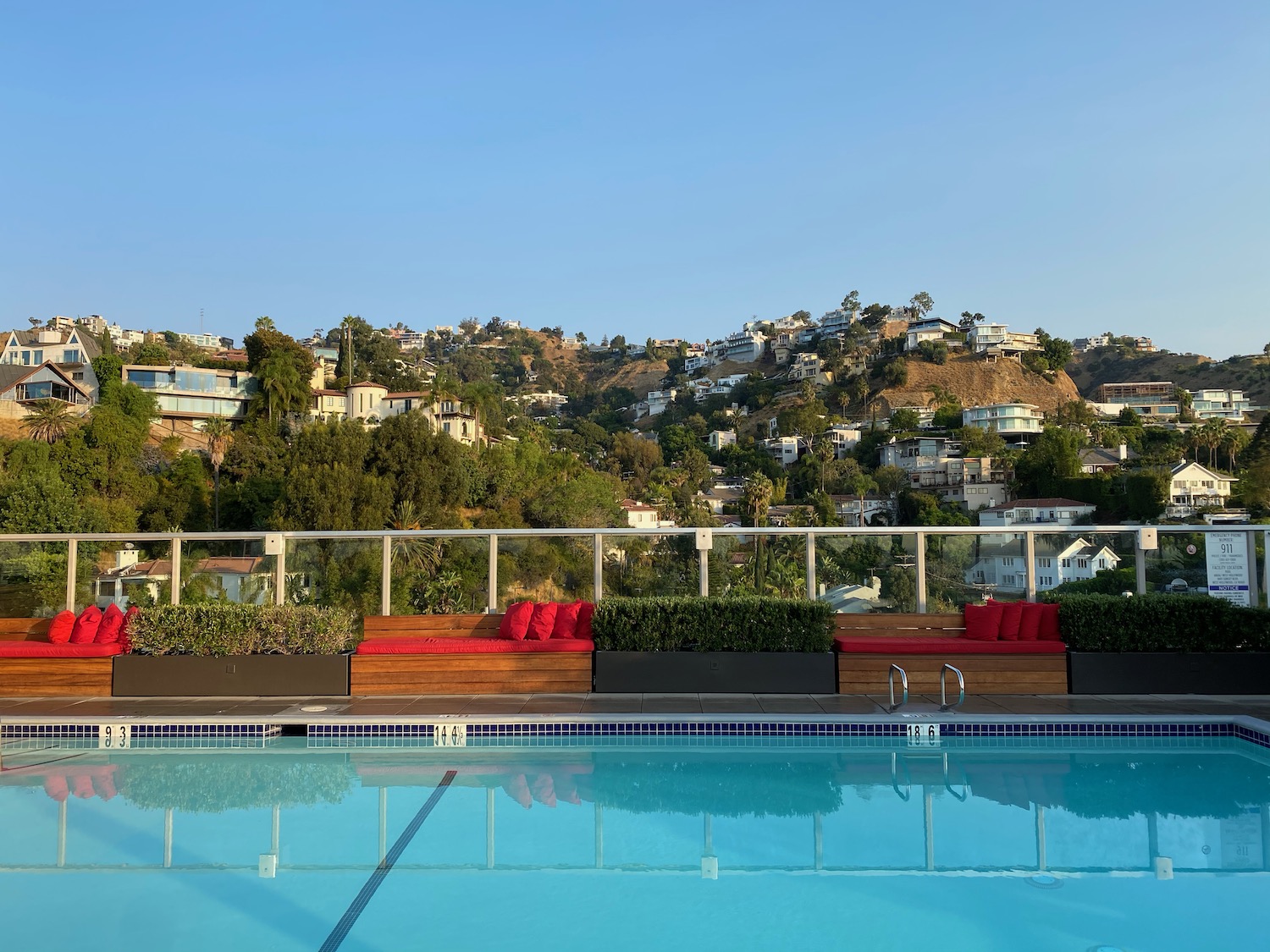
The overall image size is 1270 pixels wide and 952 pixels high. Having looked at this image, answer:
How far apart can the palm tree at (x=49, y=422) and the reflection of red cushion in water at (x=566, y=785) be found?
46830 mm

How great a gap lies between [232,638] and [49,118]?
22.8 metres

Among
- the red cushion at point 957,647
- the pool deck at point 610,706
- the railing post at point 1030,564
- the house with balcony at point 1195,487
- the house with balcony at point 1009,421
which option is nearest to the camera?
the pool deck at point 610,706

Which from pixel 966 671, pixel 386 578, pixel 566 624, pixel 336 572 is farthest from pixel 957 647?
pixel 336 572

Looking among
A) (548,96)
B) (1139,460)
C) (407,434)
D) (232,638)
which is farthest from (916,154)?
(1139,460)

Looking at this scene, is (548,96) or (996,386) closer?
(548,96)

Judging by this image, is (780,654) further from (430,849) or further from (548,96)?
(548,96)

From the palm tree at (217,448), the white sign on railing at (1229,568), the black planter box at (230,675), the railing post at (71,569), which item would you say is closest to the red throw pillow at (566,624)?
the black planter box at (230,675)

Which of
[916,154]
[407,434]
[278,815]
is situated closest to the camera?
[278,815]

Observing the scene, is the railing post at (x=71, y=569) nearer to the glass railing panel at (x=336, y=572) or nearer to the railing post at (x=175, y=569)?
the railing post at (x=175, y=569)

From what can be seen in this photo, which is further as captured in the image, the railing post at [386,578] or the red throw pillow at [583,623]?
the railing post at [386,578]

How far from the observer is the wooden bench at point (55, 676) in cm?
670

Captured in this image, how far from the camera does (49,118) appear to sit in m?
22.9

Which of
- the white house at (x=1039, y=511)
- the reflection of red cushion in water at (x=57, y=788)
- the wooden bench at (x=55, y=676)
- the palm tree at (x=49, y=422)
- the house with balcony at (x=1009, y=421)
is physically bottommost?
the reflection of red cushion in water at (x=57, y=788)

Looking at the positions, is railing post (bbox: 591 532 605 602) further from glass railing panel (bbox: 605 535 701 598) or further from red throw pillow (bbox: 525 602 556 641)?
red throw pillow (bbox: 525 602 556 641)
